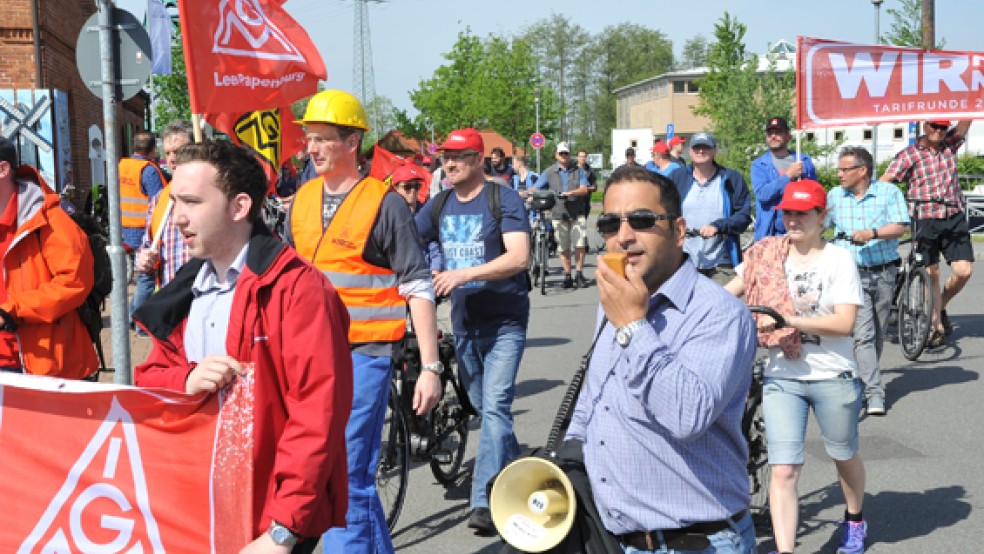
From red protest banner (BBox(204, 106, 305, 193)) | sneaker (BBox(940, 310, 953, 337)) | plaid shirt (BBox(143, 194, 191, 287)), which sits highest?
red protest banner (BBox(204, 106, 305, 193))

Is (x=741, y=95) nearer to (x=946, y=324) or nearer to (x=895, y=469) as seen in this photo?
(x=946, y=324)

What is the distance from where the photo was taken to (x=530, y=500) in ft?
9.41

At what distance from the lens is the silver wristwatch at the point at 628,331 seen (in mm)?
2609

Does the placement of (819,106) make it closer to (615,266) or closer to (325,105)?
(325,105)

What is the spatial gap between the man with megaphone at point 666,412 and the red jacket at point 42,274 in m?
2.82

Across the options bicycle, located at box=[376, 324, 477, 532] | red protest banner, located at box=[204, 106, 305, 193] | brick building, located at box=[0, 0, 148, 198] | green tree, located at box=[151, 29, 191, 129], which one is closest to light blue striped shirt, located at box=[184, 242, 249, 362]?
bicycle, located at box=[376, 324, 477, 532]

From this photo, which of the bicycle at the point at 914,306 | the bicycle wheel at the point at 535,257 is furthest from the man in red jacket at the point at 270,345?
the bicycle wheel at the point at 535,257

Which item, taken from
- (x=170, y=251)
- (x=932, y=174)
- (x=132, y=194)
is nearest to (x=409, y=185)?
(x=132, y=194)

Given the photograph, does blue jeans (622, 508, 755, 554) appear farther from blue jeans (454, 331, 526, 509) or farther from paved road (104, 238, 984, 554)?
blue jeans (454, 331, 526, 509)

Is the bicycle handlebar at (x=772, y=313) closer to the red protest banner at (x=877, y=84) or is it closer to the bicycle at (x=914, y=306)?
the bicycle at (x=914, y=306)

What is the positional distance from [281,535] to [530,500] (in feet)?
2.10

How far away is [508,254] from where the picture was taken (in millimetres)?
6008

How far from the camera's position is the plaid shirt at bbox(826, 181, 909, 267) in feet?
29.9

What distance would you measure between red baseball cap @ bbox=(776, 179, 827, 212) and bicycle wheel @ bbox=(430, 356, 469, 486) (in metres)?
2.28
